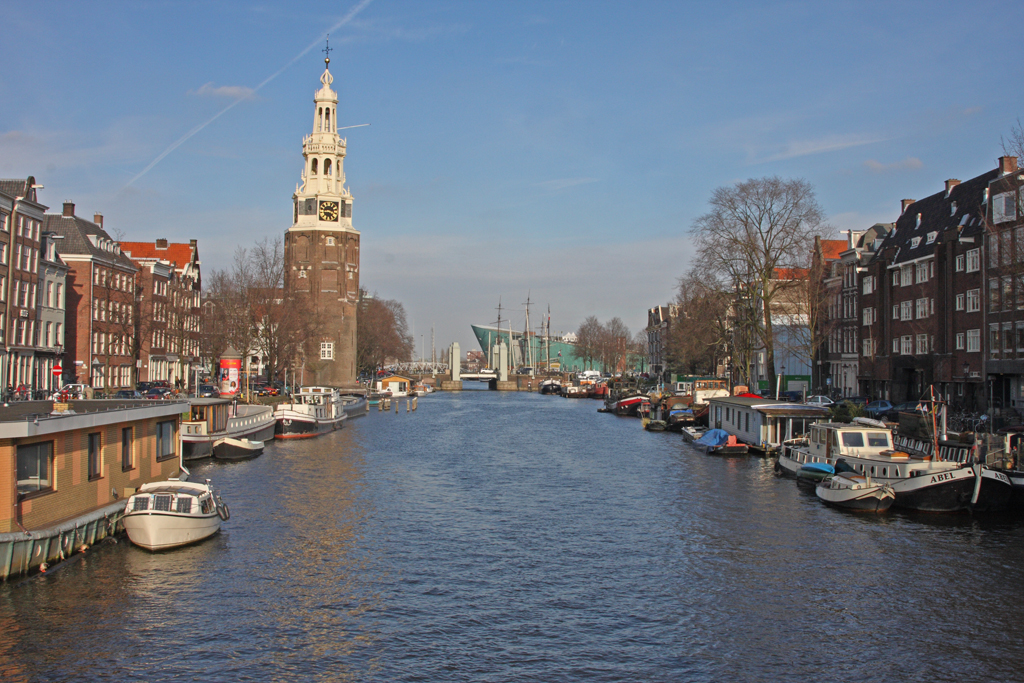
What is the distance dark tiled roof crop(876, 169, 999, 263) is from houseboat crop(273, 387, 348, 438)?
47.3 meters

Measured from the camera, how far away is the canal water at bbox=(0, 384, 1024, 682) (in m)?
19.0

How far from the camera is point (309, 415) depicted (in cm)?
6919

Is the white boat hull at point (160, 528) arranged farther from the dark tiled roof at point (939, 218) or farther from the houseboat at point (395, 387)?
the houseboat at point (395, 387)

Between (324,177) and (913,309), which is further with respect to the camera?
(324,177)

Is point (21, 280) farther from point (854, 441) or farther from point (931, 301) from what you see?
point (931, 301)

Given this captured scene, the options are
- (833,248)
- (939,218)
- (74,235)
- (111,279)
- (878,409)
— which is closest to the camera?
(878,409)

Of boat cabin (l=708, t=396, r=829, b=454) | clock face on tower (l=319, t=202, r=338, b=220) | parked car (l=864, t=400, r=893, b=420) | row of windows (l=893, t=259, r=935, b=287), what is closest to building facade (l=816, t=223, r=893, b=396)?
row of windows (l=893, t=259, r=935, b=287)

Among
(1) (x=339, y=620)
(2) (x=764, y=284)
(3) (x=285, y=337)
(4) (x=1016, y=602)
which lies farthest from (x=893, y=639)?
(3) (x=285, y=337)

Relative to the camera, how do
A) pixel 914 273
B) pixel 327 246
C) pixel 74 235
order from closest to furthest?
pixel 914 273 < pixel 74 235 < pixel 327 246

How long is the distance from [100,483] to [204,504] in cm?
319

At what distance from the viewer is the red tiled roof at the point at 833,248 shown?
93938 mm

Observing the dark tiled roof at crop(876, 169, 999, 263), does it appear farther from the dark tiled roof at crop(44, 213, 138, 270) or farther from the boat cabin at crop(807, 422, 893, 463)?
the dark tiled roof at crop(44, 213, 138, 270)

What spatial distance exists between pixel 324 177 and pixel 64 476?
4252 inches

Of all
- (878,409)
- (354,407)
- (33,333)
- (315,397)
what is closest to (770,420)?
(878,409)
